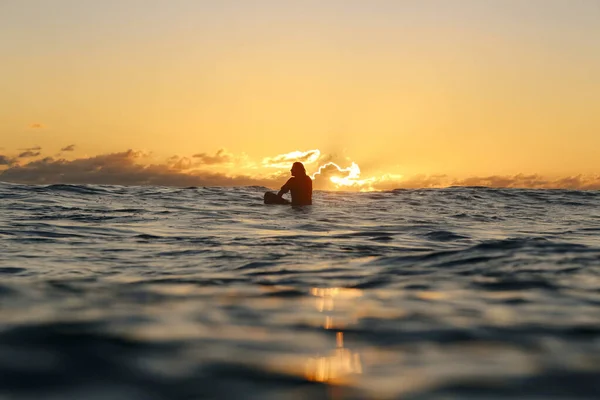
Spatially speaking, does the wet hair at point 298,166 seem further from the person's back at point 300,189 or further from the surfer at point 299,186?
the person's back at point 300,189

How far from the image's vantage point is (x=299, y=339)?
373cm

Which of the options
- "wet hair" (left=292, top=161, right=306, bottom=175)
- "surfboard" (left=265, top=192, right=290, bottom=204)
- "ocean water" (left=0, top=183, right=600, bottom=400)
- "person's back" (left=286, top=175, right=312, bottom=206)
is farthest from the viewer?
"surfboard" (left=265, top=192, right=290, bottom=204)

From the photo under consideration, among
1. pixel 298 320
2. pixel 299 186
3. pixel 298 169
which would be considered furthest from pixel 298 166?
pixel 298 320

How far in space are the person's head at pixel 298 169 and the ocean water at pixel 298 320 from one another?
9.12 m

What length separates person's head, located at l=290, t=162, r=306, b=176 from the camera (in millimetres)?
18216

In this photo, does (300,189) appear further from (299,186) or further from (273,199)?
(273,199)

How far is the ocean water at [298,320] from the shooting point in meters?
2.89

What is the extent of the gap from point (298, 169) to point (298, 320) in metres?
14.2

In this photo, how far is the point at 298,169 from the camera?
18312 millimetres

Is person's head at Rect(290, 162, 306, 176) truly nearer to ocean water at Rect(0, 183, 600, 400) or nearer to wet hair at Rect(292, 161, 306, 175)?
wet hair at Rect(292, 161, 306, 175)

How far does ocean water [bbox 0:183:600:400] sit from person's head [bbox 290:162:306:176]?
912cm

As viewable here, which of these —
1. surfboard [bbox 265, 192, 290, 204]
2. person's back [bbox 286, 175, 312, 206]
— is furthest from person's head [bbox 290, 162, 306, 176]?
surfboard [bbox 265, 192, 290, 204]

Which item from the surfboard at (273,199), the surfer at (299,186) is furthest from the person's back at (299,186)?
the surfboard at (273,199)

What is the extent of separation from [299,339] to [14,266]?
473 cm
